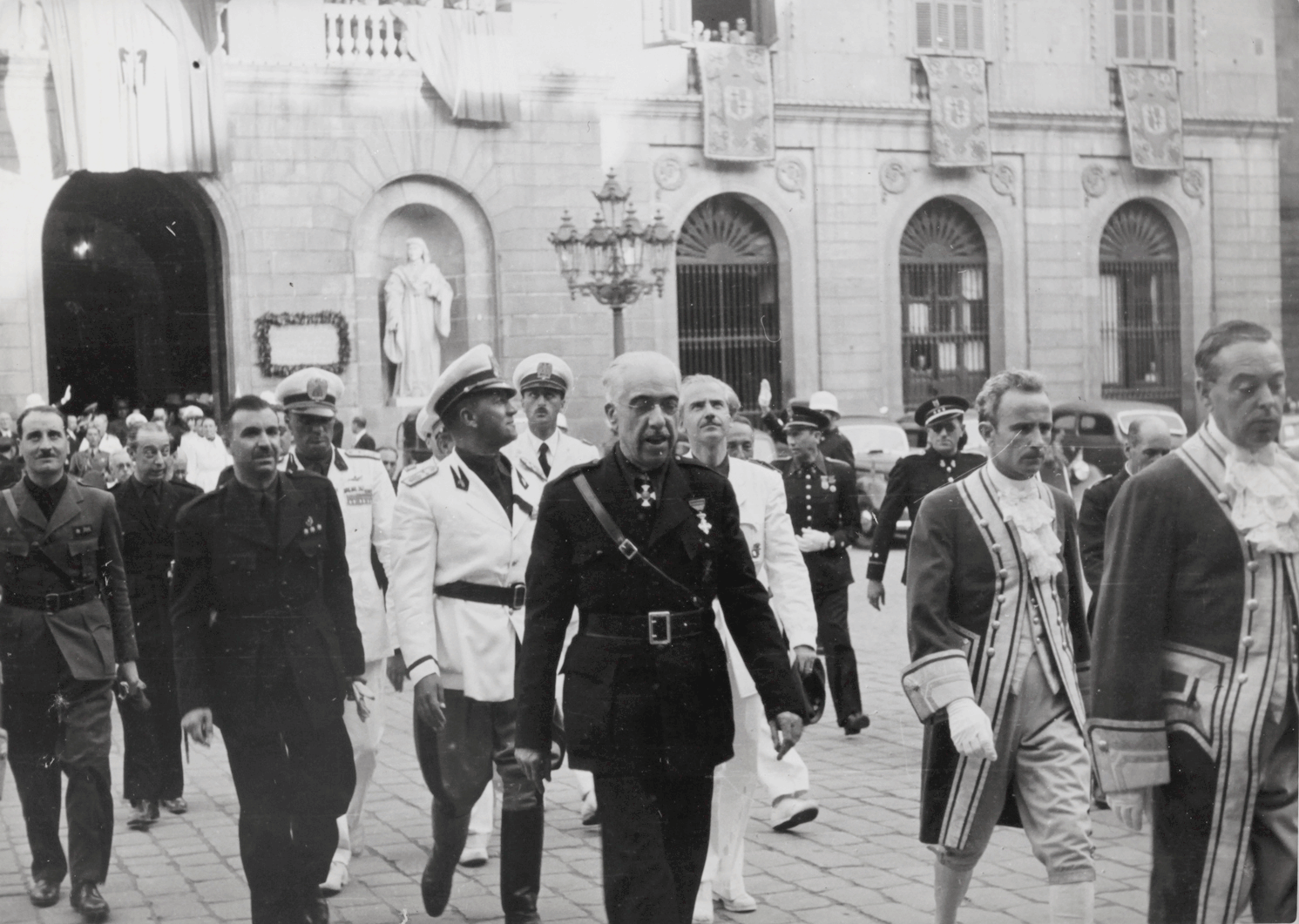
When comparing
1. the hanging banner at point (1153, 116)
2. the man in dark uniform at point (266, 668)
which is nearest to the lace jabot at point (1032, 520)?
the man in dark uniform at point (266, 668)

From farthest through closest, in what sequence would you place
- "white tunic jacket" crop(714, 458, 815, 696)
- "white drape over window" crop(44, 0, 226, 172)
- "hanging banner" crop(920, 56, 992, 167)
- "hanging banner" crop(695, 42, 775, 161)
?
"hanging banner" crop(695, 42, 775, 161)
"hanging banner" crop(920, 56, 992, 167)
"white drape over window" crop(44, 0, 226, 172)
"white tunic jacket" crop(714, 458, 815, 696)

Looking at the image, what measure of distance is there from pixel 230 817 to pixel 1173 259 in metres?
21.7

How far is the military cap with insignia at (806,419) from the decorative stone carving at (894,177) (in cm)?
1575

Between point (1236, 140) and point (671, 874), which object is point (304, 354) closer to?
point (1236, 140)

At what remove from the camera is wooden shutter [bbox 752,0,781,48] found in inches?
948

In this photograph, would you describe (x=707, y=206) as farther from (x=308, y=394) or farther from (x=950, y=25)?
(x=308, y=394)

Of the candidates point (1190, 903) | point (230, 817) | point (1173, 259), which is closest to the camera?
point (1190, 903)

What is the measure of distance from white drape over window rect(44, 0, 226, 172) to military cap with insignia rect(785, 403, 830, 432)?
13.6 m

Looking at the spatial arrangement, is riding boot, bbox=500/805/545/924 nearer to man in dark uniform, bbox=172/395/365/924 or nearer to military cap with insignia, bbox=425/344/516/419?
man in dark uniform, bbox=172/395/365/924

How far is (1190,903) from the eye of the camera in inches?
164

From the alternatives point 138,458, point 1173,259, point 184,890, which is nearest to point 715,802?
point 184,890

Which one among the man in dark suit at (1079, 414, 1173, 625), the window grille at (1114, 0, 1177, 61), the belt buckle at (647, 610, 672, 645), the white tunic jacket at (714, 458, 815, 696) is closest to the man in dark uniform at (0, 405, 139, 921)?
the white tunic jacket at (714, 458, 815, 696)

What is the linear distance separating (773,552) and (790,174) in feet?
67.0

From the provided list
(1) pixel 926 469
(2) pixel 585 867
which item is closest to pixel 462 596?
(2) pixel 585 867
